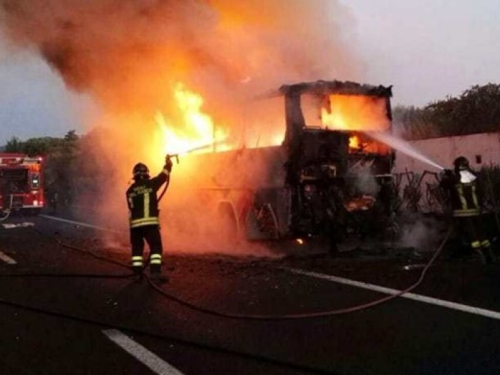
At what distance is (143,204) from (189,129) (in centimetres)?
398

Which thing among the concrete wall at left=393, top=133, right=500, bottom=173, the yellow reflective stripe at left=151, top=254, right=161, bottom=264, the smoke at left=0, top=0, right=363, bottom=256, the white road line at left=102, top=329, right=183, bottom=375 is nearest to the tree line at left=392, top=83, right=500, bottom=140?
the concrete wall at left=393, top=133, right=500, bottom=173

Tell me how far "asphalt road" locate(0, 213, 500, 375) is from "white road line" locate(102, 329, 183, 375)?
0.02m

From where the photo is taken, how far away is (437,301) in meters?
6.67

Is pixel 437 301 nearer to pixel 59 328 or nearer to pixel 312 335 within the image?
pixel 312 335

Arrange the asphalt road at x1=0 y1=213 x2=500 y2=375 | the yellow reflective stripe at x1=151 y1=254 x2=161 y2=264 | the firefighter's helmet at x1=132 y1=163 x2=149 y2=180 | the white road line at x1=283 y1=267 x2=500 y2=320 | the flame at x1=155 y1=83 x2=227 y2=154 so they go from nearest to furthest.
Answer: the asphalt road at x1=0 y1=213 x2=500 y2=375, the white road line at x1=283 y1=267 x2=500 y2=320, the yellow reflective stripe at x1=151 y1=254 x2=161 y2=264, the firefighter's helmet at x1=132 y1=163 x2=149 y2=180, the flame at x1=155 y1=83 x2=227 y2=154

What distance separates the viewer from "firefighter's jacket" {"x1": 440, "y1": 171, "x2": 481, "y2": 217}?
30.0 ft

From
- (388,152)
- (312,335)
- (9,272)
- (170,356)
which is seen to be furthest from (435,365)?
(9,272)

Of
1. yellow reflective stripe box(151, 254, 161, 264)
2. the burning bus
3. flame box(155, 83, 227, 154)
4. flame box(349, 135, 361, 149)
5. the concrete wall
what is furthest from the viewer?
the concrete wall

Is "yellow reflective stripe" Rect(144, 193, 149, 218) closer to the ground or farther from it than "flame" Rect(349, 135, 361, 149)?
closer to the ground

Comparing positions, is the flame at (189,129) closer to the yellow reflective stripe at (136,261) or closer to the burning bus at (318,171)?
the burning bus at (318,171)

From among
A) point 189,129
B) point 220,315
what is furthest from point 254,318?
point 189,129

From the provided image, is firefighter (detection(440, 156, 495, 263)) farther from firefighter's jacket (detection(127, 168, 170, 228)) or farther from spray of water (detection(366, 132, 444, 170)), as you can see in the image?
firefighter's jacket (detection(127, 168, 170, 228))

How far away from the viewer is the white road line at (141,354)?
4.65 metres

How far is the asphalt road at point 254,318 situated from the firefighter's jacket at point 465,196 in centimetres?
75
